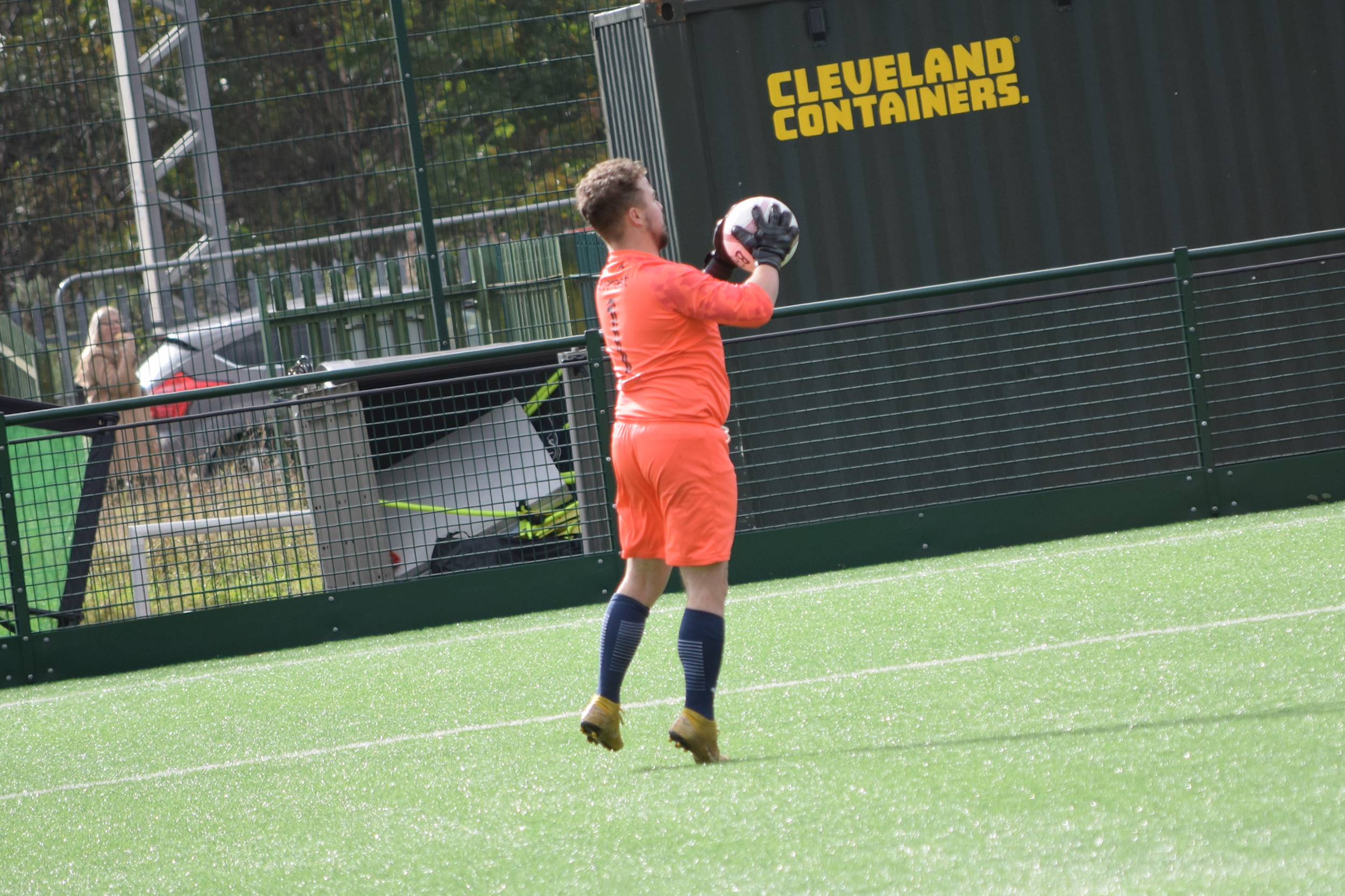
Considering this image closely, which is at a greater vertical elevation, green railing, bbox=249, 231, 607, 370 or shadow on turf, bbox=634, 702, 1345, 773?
green railing, bbox=249, 231, 607, 370

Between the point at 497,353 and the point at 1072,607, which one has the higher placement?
the point at 497,353

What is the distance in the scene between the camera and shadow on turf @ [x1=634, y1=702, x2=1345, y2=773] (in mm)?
3459

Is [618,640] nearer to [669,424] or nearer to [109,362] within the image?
[669,424]

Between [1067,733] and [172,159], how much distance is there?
7.19 metres

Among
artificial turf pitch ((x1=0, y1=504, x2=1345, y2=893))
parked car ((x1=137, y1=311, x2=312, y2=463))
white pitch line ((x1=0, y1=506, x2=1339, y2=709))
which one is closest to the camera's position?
artificial turf pitch ((x1=0, y1=504, x2=1345, y2=893))

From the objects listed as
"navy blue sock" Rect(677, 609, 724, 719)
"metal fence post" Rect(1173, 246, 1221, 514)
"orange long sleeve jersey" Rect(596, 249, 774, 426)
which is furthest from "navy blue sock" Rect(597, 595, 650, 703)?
"metal fence post" Rect(1173, 246, 1221, 514)

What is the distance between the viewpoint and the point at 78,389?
8852mm

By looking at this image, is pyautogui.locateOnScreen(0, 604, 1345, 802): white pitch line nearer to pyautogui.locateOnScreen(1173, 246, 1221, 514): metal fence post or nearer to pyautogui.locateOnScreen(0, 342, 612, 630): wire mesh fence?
pyautogui.locateOnScreen(0, 342, 612, 630): wire mesh fence

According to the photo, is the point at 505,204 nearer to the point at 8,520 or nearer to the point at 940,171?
the point at 940,171

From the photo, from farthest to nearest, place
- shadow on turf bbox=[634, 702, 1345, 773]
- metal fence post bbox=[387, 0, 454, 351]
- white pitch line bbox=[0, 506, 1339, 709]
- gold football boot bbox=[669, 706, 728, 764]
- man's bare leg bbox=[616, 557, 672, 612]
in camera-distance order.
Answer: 1. metal fence post bbox=[387, 0, 454, 351]
2. white pitch line bbox=[0, 506, 1339, 709]
3. man's bare leg bbox=[616, 557, 672, 612]
4. gold football boot bbox=[669, 706, 728, 764]
5. shadow on turf bbox=[634, 702, 1345, 773]

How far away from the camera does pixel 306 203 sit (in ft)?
27.7

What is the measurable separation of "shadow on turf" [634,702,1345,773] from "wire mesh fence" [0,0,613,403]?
5.08m

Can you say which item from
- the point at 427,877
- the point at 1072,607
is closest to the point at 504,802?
the point at 427,877

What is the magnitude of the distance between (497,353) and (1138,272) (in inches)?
146
